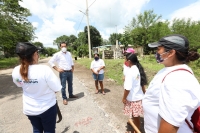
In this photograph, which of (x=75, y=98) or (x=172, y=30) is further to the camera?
(x=172, y=30)

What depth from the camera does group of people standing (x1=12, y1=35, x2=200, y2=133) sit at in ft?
3.34

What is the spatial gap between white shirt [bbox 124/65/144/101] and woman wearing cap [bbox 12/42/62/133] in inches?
48.5

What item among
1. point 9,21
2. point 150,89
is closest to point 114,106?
point 150,89

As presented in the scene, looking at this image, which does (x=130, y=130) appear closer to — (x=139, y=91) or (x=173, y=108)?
(x=139, y=91)

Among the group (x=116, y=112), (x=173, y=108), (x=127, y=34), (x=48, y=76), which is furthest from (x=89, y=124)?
(x=127, y=34)

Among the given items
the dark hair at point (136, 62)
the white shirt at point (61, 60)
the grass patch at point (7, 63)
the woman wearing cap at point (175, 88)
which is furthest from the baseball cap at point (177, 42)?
the grass patch at point (7, 63)

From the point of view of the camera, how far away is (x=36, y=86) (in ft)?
6.29

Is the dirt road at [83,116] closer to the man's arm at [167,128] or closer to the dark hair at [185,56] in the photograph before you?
the man's arm at [167,128]

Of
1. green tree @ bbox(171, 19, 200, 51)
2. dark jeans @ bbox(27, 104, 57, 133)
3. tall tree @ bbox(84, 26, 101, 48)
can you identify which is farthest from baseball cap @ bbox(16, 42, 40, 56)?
tall tree @ bbox(84, 26, 101, 48)

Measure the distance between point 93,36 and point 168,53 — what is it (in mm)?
52359

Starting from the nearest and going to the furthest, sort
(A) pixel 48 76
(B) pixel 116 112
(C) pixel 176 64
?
(C) pixel 176 64 < (A) pixel 48 76 < (B) pixel 116 112

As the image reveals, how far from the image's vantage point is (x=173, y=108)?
1.01 m

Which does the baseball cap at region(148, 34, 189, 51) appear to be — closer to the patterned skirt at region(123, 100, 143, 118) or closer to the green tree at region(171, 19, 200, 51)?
the patterned skirt at region(123, 100, 143, 118)

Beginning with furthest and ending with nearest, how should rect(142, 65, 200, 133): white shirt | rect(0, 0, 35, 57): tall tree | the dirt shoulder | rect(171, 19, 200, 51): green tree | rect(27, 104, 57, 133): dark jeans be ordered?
rect(171, 19, 200, 51): green tree, rect(0, 0, 35, 57): tall tree, the dirt shoulder, rect(27, 104, 57, 133): dark jeans, rect(142, 65, 200, 133): white shirt
